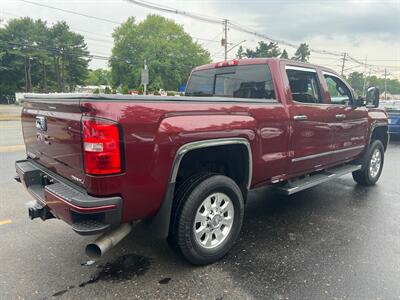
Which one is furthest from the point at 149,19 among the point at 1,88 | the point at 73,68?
the point at 1,88

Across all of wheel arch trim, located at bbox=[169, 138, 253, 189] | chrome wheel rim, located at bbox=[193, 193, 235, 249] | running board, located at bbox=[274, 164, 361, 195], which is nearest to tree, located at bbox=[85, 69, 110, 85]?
running board, located at bbox=[274, 164, 361, 195]

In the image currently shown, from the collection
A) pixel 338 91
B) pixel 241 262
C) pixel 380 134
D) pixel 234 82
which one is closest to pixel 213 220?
pixel 241 262

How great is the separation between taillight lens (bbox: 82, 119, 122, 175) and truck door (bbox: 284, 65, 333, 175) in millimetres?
2205

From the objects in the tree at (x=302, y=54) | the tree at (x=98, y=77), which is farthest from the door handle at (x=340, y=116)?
the tree at (x=98, y=77)

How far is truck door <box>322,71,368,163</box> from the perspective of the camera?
15.3ft

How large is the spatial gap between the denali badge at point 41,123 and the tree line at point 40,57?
54721mm

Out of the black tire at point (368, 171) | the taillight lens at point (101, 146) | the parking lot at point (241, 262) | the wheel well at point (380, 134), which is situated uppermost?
the taillight lens at point (101, 146)

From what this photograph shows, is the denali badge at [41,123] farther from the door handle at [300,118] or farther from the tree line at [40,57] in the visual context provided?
the tree line at [40,57]

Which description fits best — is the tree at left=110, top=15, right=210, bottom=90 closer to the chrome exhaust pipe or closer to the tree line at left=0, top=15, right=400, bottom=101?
the tree line at left=0, top=15, right=400, bottom=101

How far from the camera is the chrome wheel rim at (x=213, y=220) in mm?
3023

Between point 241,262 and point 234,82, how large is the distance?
7.54 feet

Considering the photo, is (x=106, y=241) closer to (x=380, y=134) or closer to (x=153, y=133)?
(x=153, y=133)

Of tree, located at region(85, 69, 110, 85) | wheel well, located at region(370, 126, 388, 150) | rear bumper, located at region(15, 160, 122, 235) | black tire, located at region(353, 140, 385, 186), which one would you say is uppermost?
tree, located at region(85, 69, 110, 85)

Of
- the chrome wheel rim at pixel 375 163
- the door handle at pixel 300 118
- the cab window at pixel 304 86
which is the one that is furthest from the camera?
the chrome wheel rim at pixel 375 163
